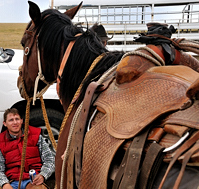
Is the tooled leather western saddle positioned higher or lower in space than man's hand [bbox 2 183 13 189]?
higher

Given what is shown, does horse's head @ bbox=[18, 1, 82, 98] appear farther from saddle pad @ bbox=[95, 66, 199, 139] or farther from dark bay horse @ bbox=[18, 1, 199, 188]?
saddle pad @ bbox=[95, 66, 199, 139]

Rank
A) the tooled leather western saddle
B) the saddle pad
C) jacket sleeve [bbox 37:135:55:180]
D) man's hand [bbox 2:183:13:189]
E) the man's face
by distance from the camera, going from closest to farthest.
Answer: the tooled leather western saddle, the saddle pad, man's hand [bbox 2:183:13:189], jacket sleeve [bbox 37:135:55:180], the man's face

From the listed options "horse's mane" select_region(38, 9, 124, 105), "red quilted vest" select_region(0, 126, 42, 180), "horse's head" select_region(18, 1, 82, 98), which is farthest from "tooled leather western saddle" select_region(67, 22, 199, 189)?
"red quilted vest" select_region(0, 126, 42, 180)

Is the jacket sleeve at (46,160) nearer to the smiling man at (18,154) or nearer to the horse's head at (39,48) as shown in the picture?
the smiling man at (18,154)

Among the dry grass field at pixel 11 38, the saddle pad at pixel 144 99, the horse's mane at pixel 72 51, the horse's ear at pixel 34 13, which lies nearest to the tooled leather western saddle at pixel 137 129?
the saddle pad at pixel 144 99

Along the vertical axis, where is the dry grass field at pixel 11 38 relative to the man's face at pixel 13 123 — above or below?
below

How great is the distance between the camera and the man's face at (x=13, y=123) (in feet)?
10.2

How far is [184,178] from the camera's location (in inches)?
41.3

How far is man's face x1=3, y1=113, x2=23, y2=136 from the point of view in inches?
122

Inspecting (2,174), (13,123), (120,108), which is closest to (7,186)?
(2,174)

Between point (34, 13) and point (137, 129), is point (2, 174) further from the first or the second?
point (137, 129)

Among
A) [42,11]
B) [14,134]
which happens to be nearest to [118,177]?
[42,11]

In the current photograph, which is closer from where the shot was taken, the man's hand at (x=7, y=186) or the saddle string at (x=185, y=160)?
the saddle string at (x=185, y=160)

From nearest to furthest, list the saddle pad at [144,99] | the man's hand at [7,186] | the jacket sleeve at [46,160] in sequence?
the saddle pad at [144,99] → the man's hand at [7,186] → the jacket sleeve at [46,160]
